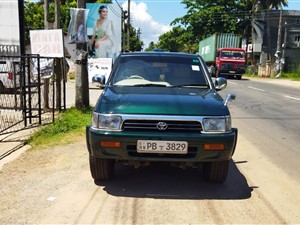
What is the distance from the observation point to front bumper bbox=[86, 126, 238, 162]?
399 centimetres

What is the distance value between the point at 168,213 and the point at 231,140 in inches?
42.9

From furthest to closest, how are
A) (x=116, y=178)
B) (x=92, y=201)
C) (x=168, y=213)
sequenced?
1. (x=116, y=178)
2. (x=92, y=201)
3. (x=168, y=213)

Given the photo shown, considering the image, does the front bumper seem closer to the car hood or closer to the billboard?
the car hood

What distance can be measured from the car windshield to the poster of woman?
20.9 meters

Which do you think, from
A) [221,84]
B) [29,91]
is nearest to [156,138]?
[221,84]

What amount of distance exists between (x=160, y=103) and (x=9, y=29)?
6.19m

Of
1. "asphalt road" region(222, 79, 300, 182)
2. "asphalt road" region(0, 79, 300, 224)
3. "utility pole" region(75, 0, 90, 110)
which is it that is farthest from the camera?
"utility pole" region(75, 0, 90, 110)

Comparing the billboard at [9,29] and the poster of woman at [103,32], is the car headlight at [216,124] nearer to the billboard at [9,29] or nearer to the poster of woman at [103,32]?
the billboard at [9,29]

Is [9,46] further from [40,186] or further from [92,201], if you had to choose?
[92,201]

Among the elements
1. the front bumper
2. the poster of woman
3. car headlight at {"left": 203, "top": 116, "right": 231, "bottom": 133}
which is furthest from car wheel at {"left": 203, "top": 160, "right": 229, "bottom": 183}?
the poster of woman

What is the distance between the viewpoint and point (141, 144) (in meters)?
4.01

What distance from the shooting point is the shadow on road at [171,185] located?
14.3 ft

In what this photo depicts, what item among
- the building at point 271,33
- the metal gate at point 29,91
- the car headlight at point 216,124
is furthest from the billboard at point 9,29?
the building at point 271,33

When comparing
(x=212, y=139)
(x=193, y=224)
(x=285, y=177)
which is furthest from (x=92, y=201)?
(x=285, y=177)
